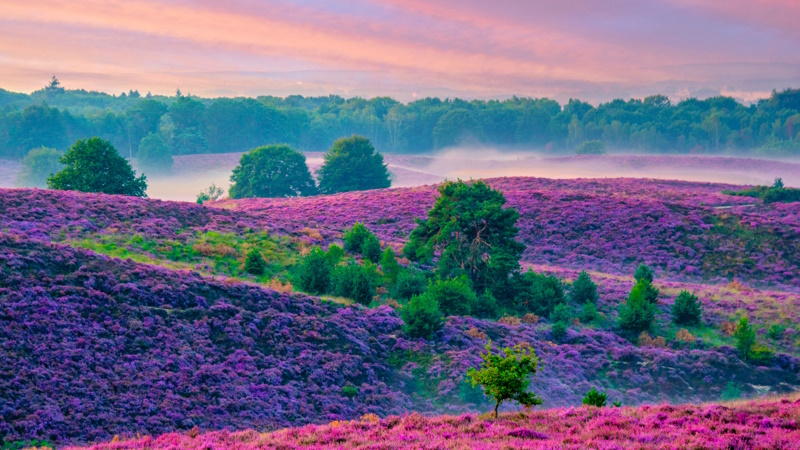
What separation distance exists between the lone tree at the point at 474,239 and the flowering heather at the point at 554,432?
17246mm

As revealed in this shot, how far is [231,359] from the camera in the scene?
21.8m

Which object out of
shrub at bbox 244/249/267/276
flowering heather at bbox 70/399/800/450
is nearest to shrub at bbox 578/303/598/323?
shrub at bbox 244/249/267/276

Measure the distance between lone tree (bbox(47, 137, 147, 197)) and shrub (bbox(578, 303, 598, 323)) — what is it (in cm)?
3294

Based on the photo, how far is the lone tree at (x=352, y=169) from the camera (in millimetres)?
83331

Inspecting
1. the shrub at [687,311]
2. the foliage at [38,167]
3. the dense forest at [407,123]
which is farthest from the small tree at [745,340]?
the dense forest at [407,123]

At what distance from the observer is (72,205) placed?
36.2m

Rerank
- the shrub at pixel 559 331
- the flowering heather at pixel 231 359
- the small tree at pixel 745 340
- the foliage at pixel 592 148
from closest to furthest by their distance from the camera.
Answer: the flowering heather at pixel 231 359, the small tree at pixel 745 340, the shrub at pixel 559 331, the foliage at pixel 592 148

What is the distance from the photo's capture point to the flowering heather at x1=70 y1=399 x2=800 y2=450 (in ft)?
46.2

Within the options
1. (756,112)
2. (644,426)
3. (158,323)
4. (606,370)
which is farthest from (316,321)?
(756,112)

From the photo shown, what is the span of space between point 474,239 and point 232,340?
53.1 ft

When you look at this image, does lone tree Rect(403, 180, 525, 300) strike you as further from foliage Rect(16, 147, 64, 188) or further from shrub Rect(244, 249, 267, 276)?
foliage Rect(16, 147, 64, 188)

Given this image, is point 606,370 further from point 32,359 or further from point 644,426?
point 32,359

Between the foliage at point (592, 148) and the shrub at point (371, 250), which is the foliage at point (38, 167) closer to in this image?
the shrub at point (371, 250)

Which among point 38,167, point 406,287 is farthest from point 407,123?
point 406,287
